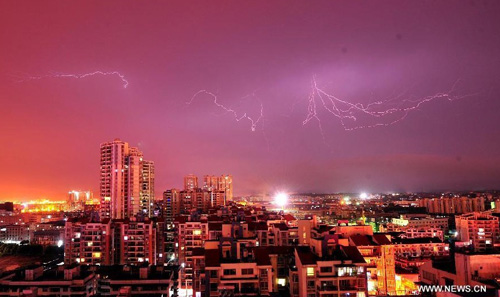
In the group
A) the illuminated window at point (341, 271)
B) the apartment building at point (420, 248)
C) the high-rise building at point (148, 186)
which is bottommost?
the apartment building at point (420, 248)

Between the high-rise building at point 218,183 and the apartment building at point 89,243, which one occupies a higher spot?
the high-rise building at point 218,183

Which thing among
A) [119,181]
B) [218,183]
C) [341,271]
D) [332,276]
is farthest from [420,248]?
[218,183]

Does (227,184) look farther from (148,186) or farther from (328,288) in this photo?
(328,288)

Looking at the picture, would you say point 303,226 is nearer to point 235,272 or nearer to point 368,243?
point 368,243

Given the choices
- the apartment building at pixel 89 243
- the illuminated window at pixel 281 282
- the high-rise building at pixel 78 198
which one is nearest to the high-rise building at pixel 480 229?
the illuminated window at pixel 281 282

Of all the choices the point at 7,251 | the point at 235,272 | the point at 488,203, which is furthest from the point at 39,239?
the point at 488,203

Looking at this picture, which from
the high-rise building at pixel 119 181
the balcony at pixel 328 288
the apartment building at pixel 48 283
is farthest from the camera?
the high-rise building at pixel 119 181

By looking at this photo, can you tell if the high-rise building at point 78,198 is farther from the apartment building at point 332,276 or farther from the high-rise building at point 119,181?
the apartment building at point 332,276

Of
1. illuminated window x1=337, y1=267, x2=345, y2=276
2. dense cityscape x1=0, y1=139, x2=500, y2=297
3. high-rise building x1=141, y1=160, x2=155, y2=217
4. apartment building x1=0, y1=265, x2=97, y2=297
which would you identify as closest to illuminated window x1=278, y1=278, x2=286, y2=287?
dense cityscape x1=0, y1=139, x2=500, y2=297
